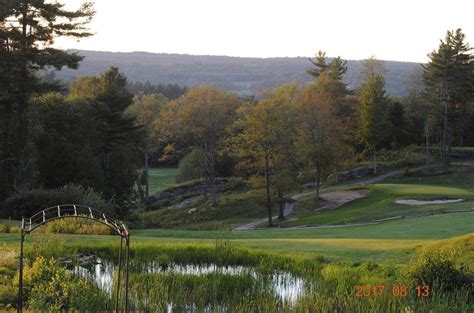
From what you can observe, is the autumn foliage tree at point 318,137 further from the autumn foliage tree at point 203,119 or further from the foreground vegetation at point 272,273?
the foreground vegetation at point 272,273

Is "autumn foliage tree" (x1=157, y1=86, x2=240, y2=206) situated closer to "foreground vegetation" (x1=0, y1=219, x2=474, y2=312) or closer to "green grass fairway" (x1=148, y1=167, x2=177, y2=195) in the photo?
"green grass fairway" (x1=148, y1=167, x2=177, y2=195)

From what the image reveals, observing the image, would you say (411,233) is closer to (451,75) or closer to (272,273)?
(272,273)

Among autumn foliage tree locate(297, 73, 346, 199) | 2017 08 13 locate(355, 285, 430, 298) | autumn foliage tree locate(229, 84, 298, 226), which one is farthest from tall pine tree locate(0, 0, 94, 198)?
2017 08 13 locate(355, 285, 430, 298)

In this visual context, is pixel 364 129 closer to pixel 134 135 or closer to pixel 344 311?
pixel 134 135

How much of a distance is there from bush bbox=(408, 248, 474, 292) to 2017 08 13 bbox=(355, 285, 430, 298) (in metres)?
0.18

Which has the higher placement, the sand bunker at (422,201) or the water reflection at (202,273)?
the water reflection at (202,273)

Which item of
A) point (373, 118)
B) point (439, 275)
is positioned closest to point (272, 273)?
point (439, 275)

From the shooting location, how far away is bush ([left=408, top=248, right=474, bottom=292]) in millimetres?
10000

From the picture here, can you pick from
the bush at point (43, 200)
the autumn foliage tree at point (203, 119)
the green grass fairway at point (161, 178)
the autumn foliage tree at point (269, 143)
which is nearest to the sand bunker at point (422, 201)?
the autumn foliage tree at point (269, 143)

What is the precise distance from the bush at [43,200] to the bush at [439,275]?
61.8ft

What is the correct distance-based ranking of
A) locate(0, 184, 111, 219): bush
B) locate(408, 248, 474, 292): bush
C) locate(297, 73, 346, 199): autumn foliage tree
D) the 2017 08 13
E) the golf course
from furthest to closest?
locate(297, 73, 346, 199): autumn foliage tree < locate(0, 184, 111, 219): bush < locate(408, 248, 474, 292): bush < the 2017 08 13 < the golf course

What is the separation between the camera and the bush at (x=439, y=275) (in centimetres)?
1000

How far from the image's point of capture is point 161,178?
79.4m

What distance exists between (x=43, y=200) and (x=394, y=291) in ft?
71.7
